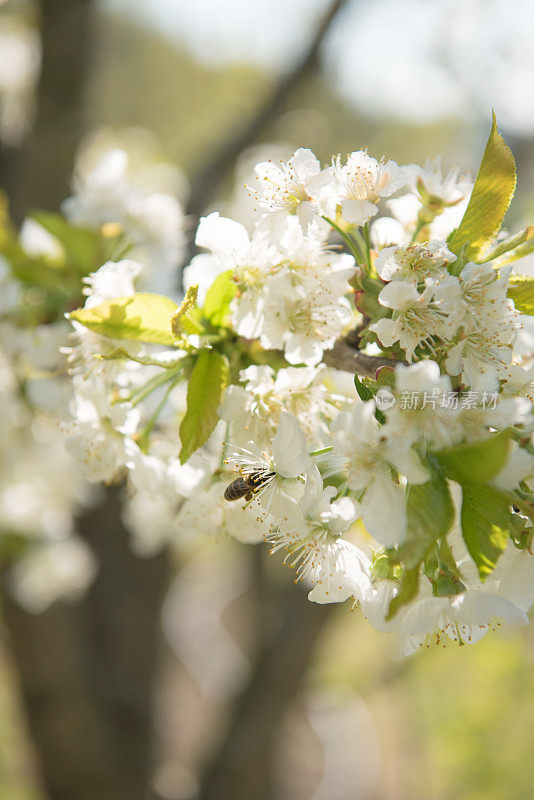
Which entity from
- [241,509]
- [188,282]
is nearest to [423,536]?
[241,509]

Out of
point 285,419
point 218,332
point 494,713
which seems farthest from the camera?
point 494,713

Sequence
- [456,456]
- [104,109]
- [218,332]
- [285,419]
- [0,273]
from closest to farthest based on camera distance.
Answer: [456,456] → [285,419] → [218,332] → [0,273] → [104,109]

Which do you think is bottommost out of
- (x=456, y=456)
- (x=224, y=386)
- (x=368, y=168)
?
(x=224, y=386)

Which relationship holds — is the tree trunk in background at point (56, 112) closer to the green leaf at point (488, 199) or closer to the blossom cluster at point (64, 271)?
the blossom cluster at point (64, 271)

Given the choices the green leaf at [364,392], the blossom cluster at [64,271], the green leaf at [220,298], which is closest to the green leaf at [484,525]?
the green leaf at [364,392]

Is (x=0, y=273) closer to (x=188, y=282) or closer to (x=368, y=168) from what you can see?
(x=188, y=282)

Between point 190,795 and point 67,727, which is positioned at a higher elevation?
point 67,727

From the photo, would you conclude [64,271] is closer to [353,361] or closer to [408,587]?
[353,361]

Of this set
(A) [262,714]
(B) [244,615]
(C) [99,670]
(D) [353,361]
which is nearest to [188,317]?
(D) [353,361]
